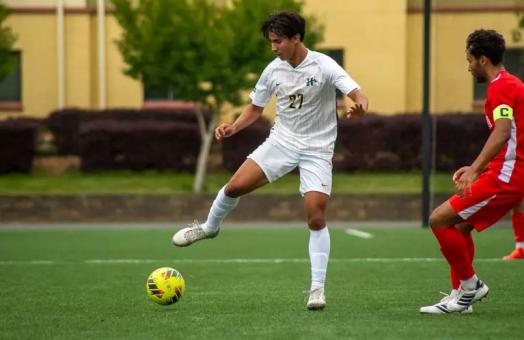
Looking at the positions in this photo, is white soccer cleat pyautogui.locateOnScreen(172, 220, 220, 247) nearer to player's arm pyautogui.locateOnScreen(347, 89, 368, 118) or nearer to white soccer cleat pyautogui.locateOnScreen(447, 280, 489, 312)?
player's arm pyautogui.locateOnScreen(347, 89, 368, 118)

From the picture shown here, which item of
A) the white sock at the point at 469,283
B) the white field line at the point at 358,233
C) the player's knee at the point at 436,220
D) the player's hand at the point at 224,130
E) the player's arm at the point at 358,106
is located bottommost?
the white field line at the point at 358,233

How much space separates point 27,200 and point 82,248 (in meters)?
6.78

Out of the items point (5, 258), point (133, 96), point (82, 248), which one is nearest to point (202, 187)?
point (133, 96)


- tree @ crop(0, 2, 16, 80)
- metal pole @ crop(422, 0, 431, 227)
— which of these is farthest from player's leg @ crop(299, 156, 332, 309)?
tree @ crop(0, 2, 16, 80)

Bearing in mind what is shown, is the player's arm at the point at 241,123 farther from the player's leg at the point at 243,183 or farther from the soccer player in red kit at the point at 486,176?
the soccer player in red kit at the point at 486,176

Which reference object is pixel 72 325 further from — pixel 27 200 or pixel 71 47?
pixel 71 47

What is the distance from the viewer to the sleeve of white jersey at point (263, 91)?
33.8 feet

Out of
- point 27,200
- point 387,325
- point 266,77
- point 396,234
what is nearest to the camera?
point 387,325

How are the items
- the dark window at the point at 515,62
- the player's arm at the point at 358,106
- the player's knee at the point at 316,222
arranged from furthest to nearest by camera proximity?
1. the dark window at the point at 515,62
2. the player's knee at the point at 316,222
3. the player's arm at the point at 358,106

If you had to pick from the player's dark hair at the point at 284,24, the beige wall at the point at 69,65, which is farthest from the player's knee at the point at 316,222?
the beige wall at the point at 69,65

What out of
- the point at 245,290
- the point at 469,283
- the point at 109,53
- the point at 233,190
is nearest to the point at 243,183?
the point at 233,190

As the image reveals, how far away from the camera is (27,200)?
78.5 feet

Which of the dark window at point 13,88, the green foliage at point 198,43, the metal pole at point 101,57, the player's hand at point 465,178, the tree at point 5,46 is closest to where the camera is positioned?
the player's hand at point 465,178

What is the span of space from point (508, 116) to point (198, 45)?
58.0 feet
